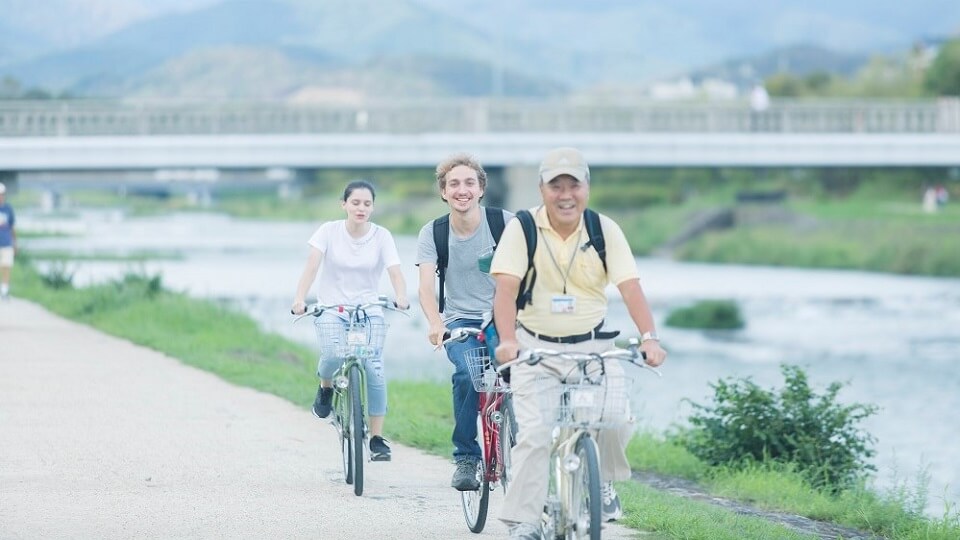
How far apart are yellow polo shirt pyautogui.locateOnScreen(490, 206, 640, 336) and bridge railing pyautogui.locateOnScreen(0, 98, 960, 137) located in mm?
32388

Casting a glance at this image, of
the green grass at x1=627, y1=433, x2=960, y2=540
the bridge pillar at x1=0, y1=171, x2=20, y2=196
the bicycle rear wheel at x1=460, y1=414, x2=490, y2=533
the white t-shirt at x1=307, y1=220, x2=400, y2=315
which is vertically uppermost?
the bridge pillar at x1=0, y1=171, x2=20, y2=196

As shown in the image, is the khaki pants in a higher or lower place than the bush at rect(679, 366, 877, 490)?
higher

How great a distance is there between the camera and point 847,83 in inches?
4134

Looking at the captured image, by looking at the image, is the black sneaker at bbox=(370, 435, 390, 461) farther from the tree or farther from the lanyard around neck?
the tree

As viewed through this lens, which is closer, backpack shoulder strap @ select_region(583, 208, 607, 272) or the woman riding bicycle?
backpack shoulder strap @ select_region(583, 208, 607, 272)

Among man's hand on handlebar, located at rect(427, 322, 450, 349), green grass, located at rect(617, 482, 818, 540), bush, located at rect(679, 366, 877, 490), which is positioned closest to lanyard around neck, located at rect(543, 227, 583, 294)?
man's hand on handlebar, located at rect(427, 322, 450, 349)

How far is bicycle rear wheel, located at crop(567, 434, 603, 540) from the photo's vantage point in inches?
237

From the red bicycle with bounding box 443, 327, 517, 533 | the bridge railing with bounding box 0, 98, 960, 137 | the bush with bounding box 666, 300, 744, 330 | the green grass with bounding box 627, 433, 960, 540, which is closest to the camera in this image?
the red bicycle with bounding box 443, 327, 517, 533

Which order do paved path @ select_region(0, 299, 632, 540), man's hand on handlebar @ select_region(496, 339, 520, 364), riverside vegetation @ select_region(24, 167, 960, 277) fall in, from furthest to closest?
riverside vegetation @ select_region(24, 167, 960, 277), paved path @ select_region(0, 299, 632, 540), man's hand on handlebar @ select_region(496, 339, 520, 364)

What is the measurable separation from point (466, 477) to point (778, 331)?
3031 centimetres

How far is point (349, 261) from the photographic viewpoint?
8.88 m

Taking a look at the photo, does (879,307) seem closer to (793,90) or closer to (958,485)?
(958,485)

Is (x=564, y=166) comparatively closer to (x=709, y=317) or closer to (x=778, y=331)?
(x=778, y=331)

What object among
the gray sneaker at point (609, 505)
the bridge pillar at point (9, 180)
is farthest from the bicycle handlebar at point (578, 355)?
the bridge pillar at point (9, 180)
